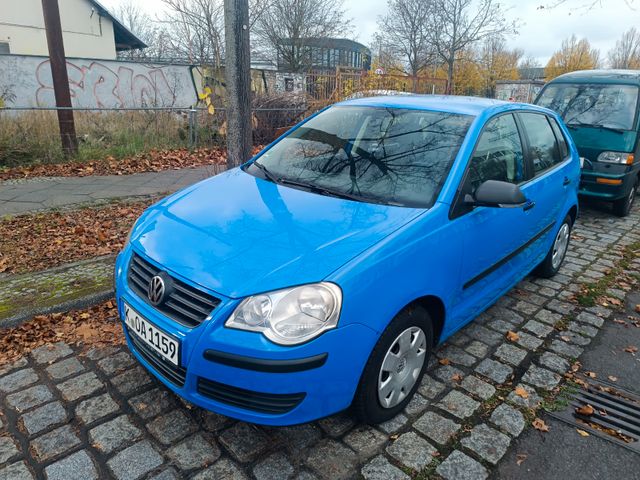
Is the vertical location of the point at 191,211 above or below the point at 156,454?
above

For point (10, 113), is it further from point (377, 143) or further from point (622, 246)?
point (622, 246)

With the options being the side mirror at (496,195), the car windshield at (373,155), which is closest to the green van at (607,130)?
the car windshield at (373,155)

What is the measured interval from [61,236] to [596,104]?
7601 mm

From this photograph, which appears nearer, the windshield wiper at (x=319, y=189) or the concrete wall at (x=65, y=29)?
A: the windshield wiper at (x=319, y=189)

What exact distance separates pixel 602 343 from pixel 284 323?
283 cm

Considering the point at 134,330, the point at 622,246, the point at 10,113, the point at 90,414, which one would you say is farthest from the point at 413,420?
the point at 10,113

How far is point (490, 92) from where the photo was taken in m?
36.6

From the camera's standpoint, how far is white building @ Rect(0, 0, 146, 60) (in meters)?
19.8

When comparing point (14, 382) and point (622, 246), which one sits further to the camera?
point (622, 246)

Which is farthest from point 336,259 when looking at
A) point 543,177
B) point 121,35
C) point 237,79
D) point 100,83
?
point 121,35

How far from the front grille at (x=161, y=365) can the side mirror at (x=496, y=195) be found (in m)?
1.88

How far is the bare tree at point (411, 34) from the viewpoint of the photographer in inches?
1049

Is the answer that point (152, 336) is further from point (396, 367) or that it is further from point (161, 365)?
point (396, 367)

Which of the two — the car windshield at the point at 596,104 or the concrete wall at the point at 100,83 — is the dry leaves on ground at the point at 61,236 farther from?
the concrete wall at the point at 100,83
